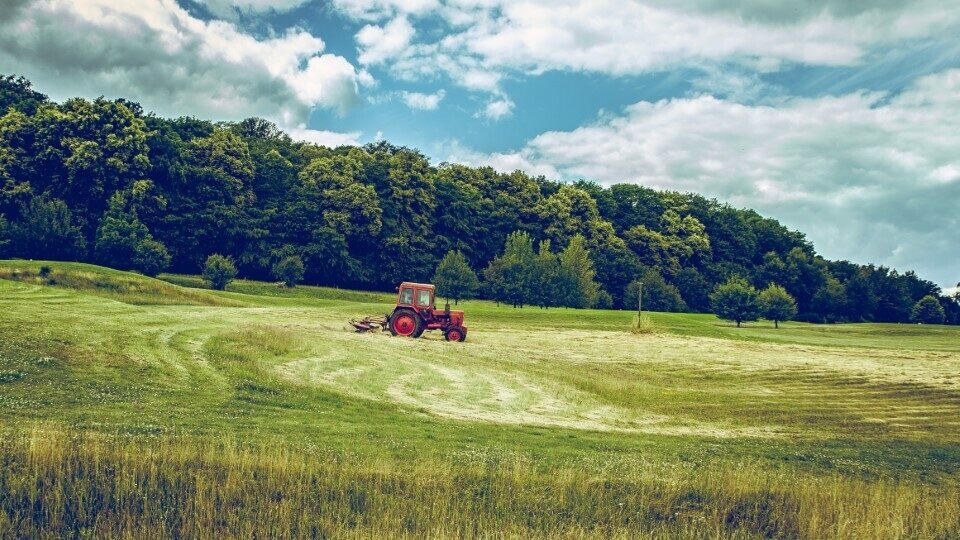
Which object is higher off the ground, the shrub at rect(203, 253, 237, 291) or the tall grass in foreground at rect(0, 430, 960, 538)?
the shrub at rect(203, 253, 237, 291)

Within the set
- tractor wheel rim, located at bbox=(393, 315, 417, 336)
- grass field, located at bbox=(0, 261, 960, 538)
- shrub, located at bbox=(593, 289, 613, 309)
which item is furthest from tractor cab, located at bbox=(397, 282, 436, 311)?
shrub, located at bbox=(593, 289, 613, 309)

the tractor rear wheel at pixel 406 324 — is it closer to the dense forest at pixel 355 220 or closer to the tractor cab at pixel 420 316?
the tractor cab at pixel 420 316

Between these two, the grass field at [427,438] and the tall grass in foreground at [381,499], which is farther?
the grass field at [427,438]

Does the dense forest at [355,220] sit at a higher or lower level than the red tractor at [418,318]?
higher

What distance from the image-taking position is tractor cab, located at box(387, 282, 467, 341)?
4166cm

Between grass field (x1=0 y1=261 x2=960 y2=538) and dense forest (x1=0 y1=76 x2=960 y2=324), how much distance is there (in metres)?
46.3

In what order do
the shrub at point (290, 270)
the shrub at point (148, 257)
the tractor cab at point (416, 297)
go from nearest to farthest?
the tractor cab at point (416, 297), the shrub at point (148, 257), the shrub at point (290, 270)

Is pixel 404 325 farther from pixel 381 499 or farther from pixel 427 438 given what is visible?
pixel 381 499

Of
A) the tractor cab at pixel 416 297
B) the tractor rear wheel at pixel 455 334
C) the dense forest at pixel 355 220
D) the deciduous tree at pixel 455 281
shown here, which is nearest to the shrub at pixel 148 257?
the dense forest at pixel 355 220

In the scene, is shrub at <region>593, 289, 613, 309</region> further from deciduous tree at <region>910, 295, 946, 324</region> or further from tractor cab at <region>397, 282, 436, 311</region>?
tractor cab at <region>397, 282, 436, 311</region>

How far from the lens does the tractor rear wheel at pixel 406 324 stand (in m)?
41.4

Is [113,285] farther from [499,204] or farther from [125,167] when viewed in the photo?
[499,204]

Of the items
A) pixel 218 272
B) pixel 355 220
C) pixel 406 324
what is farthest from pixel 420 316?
pixel 355 220

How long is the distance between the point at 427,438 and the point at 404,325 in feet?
83.3
